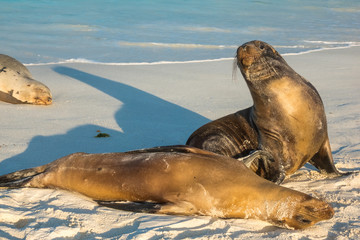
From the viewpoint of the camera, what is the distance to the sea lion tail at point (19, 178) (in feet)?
13.3

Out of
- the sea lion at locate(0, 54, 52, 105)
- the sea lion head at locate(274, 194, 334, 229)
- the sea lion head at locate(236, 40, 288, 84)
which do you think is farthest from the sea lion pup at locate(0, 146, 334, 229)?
the sea lion at locate(0, 54, 52, 105)

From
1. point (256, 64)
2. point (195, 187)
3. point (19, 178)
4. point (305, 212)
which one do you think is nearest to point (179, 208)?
point (195, 187)

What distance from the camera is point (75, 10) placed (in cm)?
2028

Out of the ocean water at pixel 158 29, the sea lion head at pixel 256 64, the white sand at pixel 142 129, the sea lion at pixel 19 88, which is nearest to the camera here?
the white sand at pixel 142 129

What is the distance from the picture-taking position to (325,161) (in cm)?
466

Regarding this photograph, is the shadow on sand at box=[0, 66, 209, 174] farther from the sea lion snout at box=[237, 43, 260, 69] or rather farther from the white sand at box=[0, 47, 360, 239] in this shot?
the sea lion snout at box=[237, 43, 260, 69]

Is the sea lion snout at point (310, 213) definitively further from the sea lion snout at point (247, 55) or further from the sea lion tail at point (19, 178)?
the sea lion tail at point (19, 178)

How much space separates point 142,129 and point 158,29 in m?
9.46

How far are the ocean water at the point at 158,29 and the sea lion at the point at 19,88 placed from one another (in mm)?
2322

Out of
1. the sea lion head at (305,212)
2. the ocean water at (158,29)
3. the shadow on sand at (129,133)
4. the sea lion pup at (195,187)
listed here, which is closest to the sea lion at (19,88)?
the shadow on sand at (129,133)

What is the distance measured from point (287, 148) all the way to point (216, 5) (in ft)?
64.0

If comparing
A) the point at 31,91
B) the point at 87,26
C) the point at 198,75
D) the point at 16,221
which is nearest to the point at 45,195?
the point at 16,221

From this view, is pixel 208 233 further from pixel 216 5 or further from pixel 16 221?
pixel 216 5

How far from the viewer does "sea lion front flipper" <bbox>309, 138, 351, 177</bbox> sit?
4605mm
